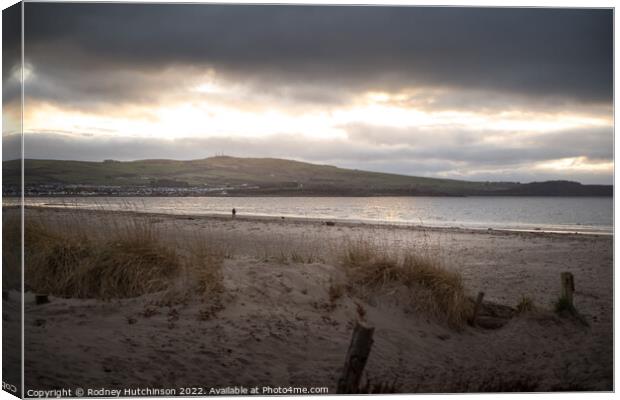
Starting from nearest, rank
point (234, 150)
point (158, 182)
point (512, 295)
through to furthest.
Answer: point (234, 150) → point (512, 295) → point (158, 182)

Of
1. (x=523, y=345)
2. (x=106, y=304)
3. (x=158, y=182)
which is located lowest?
(x=523, y=345)

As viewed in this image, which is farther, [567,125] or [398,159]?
[398,159]

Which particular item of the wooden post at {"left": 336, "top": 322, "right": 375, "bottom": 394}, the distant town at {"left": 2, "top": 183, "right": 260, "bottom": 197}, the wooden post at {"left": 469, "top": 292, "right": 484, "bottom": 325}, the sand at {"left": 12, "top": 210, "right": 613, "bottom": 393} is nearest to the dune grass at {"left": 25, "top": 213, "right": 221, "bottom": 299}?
the sand at {"left": 12, "top": 210, "right": 613, "bottom": 393}

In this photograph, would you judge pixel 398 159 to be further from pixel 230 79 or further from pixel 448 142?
pixel 230 79

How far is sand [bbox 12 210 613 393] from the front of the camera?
4.66 meters

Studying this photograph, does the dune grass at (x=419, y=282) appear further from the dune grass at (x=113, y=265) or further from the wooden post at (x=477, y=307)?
the dune grass at (x=113, y=265)

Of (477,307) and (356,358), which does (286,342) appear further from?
(477,307)

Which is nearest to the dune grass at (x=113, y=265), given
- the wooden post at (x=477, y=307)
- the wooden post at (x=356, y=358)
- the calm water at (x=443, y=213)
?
the wooden post at (x=356, y=358)

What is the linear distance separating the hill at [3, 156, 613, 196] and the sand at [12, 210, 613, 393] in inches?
48.4

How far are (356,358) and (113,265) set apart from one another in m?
3.11

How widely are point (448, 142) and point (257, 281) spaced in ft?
9.72

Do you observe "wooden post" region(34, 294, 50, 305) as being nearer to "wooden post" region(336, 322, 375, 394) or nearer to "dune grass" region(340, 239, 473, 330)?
"wooden post" region(336, 322, 375, 394)

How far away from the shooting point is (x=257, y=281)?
20.3 ft

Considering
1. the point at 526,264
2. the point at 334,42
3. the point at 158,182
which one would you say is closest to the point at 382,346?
the point at 334,42
